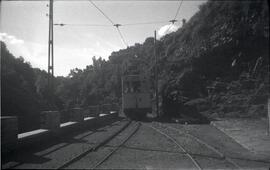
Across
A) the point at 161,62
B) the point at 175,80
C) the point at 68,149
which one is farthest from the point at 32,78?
the point at 68,149

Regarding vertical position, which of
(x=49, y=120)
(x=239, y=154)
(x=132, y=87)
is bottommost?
(x=239, y=154)

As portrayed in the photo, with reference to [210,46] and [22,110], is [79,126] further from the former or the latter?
[210,46]

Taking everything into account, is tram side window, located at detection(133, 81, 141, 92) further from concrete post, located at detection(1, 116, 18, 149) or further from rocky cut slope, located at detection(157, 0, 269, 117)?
concrete post, located at detection(1, 116, 18, 149)

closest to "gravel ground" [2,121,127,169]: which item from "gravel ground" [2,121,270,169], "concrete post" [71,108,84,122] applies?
"gravel ground" [2,121,270,169]

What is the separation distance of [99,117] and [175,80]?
47.8ft

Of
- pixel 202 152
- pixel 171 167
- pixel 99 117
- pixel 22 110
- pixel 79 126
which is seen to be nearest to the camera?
pixel 171 167

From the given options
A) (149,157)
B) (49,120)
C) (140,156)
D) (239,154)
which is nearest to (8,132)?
(49,120)

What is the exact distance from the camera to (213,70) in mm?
34000

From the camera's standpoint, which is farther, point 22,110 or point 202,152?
point 22,110

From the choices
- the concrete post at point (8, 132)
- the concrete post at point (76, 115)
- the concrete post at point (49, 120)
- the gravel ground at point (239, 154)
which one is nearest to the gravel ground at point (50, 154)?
the concrete post at point (8, 132)

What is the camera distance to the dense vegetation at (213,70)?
2725 centimetres

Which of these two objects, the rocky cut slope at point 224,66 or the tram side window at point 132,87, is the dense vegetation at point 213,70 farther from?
the tram side window at point 132,87

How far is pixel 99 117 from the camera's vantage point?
23.5m

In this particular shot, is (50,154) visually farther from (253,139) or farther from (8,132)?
(253,139)
